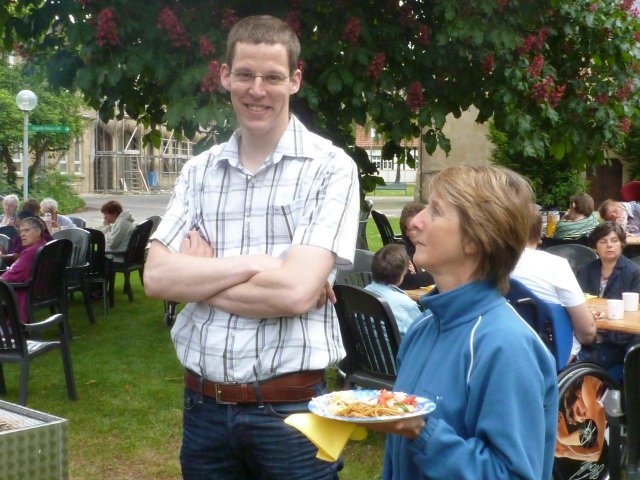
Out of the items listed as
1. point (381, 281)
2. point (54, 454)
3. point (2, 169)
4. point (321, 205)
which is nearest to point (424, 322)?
point (321, 205)

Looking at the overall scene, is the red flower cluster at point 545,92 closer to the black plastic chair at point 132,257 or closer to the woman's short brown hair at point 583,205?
the woman's short brown hair at point 583,205

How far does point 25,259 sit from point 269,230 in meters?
6.61

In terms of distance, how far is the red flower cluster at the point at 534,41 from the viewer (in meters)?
7.91

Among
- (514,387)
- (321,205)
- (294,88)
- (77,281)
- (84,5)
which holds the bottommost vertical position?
(77,281)

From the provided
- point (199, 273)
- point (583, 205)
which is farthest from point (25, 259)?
point (199, 273)

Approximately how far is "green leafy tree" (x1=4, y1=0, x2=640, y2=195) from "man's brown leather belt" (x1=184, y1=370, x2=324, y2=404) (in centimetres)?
445

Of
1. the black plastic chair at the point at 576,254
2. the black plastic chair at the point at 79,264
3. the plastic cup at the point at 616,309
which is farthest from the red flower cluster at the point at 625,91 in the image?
the black plastic chair at the point at 79,264

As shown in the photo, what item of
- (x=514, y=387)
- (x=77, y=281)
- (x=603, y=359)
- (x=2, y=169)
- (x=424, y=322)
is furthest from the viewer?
(x=2, y=169)

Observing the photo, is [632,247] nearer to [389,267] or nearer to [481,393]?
[389,267]

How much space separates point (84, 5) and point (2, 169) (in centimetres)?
3012

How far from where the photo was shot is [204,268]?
7.66ft

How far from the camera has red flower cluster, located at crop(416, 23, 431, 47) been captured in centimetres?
780

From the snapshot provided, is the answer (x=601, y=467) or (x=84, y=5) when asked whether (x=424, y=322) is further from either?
(x=84, y=5)

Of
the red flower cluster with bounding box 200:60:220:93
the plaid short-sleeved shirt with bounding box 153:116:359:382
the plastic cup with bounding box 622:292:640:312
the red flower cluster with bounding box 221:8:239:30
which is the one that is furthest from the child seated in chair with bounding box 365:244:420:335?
the plaid short-sleeved shirt with bounding box 153:116:359:382
